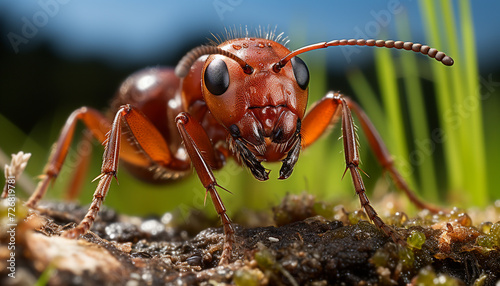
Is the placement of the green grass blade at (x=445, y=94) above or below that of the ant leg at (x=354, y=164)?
above

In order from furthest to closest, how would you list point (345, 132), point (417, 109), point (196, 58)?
point (417, 109), point (345, 132), point (196, 58)

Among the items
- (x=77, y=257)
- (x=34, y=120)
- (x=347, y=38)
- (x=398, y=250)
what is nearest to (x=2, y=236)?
(x=77, y=257)

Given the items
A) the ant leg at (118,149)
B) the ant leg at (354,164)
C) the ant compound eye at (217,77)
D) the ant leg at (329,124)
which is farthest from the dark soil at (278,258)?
the ant leg at (329,124)

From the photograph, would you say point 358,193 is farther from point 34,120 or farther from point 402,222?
point 34,120

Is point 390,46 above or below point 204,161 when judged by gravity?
above

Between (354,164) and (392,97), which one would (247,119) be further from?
(392,97)

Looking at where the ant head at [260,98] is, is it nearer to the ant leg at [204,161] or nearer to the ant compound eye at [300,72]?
the ant compound eye at [300,72]

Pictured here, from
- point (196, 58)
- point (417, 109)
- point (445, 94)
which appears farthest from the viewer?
point (417, 109)

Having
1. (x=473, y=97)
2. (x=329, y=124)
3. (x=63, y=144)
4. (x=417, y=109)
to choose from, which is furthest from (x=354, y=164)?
(x=63, y=144)
